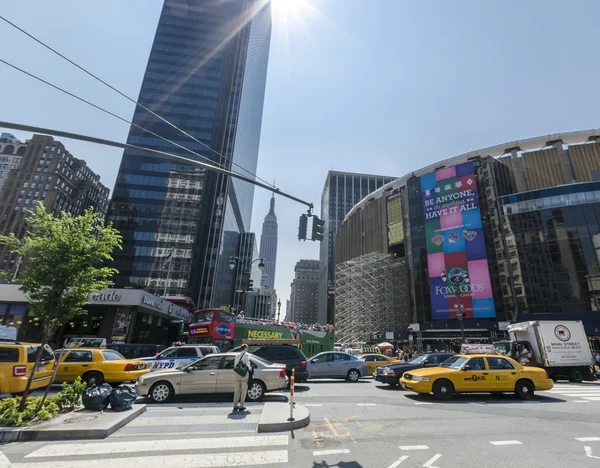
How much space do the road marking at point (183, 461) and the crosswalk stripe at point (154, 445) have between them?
0.39 meters

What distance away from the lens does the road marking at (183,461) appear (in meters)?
4.73

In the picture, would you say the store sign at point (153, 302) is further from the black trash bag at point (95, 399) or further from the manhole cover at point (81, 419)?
the manhole cover at point (81, 419)

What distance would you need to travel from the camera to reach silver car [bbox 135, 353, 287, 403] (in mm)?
9969

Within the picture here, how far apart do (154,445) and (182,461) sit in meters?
1.17

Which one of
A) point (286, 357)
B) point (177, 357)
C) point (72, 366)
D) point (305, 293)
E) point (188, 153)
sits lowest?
point (72, 366)

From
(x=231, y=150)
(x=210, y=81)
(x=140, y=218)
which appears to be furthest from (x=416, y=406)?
(x=210, y=81)

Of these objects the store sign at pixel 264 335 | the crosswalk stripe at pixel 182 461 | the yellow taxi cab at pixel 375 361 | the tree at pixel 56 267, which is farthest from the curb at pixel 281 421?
the store sign at pixel 264 335

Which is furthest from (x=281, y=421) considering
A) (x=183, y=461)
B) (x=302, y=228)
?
(x=302, y=228)

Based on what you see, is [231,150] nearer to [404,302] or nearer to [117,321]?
[404,302]

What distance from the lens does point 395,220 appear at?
64.8 metres

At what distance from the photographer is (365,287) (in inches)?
2474

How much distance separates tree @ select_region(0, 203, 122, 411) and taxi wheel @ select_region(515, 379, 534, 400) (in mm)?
14133

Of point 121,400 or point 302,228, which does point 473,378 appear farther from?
point 121,400

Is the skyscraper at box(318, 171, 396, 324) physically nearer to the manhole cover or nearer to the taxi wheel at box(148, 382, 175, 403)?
the taxi wheel at box(148, 382, 175, 403)
